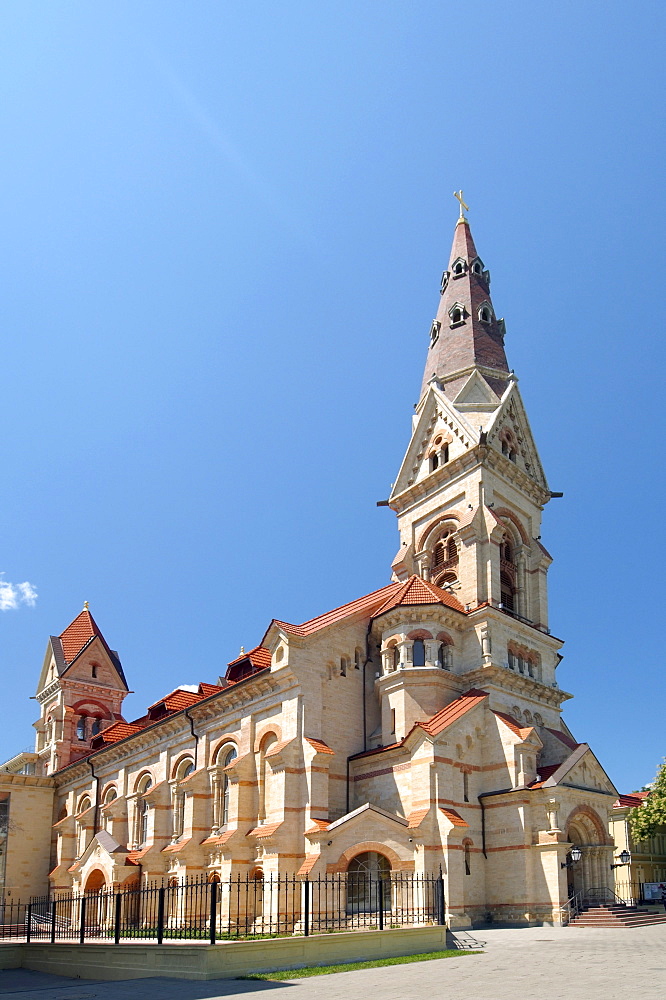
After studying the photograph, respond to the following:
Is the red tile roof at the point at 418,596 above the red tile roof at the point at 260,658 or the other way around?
above

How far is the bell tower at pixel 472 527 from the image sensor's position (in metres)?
33.8

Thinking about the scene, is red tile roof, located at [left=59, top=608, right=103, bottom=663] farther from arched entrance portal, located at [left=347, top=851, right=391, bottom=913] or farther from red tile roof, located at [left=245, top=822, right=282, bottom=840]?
arched entrance portal, located at [left=347, top=851, right=391, bottom=913]

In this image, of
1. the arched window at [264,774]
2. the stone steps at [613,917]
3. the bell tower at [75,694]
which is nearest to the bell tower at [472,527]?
the arched window at [264,774]

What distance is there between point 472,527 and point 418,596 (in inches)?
174

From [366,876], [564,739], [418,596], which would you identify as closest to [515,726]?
[564,739]

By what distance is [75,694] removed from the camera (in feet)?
191

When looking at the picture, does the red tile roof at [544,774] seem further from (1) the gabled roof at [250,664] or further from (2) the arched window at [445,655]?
(1) the gabled roof at [250,664]

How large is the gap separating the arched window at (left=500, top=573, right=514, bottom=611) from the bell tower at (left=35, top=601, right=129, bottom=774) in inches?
1330

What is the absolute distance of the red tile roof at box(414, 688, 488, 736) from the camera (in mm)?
29450

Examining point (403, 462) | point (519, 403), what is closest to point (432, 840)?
point (403, 462)

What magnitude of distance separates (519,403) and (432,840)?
75.8ft

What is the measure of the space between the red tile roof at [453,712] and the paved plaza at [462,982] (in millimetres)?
8991

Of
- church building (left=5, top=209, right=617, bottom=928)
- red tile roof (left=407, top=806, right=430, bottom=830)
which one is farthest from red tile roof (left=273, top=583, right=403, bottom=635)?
red tile roof (left=407, top=806, right=430, bottom=830)

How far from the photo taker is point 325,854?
90.8 ft
